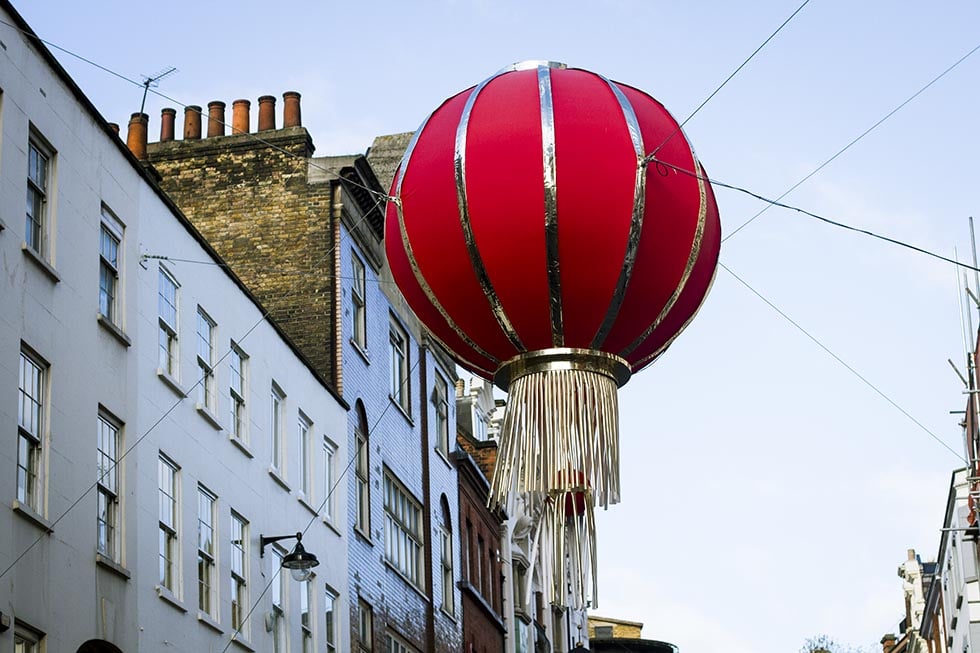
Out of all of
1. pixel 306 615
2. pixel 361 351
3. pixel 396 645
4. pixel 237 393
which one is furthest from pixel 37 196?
pixel 396 645

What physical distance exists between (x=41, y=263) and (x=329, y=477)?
1078 cm

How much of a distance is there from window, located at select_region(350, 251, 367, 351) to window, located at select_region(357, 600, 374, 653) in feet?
14.9

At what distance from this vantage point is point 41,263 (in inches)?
733

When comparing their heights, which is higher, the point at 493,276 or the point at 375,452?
the point at 375,452

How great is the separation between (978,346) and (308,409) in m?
12.9

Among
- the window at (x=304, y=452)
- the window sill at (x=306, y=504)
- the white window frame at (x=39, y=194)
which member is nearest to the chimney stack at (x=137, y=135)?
the window at (x=304, y=452)

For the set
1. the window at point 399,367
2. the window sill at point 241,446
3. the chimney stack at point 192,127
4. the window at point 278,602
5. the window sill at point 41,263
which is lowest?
the window at point 278,602

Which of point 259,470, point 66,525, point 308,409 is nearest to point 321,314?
point 308,409

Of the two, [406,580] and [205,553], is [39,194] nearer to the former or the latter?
[205,553]

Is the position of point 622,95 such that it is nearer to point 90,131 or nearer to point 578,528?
point 578,528

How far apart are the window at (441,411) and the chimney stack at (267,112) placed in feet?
25.0

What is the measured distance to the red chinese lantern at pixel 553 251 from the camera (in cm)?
783

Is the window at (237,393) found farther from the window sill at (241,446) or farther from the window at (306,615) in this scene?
the window at (306,615)

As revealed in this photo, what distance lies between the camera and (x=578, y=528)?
320 inches
